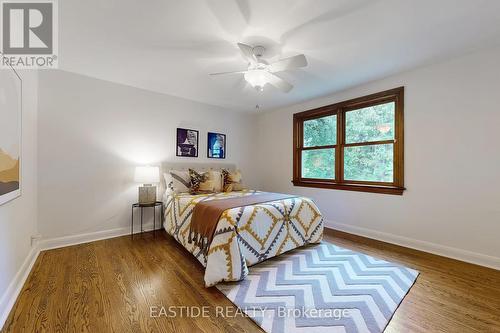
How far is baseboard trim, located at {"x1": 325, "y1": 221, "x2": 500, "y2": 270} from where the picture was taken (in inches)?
89.0

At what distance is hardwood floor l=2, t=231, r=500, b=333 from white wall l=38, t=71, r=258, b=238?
0.55m

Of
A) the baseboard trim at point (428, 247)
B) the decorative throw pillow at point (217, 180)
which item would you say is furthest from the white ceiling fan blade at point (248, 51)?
the baseboard trim at point (428, 247)

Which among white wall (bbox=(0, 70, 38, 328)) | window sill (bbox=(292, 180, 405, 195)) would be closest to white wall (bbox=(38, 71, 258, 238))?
white wall (bbox=(0, 70, 38, 328))

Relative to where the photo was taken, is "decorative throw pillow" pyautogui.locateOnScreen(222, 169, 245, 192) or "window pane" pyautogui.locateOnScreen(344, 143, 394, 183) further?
"decorative throw pillow" pyautogui.locateOnScreen(222, 169, 245, 192)

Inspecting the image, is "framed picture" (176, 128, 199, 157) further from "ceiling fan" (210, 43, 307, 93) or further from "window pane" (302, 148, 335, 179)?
"window pane" (302, 148, 335, 179)

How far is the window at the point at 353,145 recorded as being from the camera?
2.97 m

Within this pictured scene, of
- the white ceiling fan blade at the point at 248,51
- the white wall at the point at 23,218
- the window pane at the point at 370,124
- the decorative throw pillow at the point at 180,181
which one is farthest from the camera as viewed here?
the decorative throw pillow at the point at 180,181

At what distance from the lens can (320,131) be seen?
391cm

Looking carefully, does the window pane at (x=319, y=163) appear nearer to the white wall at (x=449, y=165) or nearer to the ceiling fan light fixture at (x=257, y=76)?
the white wall at (x=449, y=165)

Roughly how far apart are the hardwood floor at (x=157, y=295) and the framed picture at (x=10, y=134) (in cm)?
85

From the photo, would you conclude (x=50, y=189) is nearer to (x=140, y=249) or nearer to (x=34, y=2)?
(x=140, y=249)

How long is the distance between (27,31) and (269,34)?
219cm

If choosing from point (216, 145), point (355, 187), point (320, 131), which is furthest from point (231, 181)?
point (355, 187)

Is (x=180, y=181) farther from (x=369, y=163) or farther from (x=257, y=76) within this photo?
(x=369, y=163)
